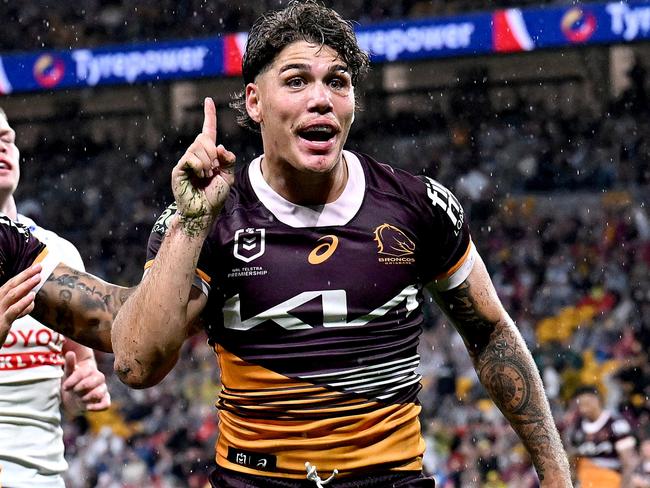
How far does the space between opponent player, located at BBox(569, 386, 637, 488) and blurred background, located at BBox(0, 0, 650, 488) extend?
10.6 inches

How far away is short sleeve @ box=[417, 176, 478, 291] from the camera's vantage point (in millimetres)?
3336

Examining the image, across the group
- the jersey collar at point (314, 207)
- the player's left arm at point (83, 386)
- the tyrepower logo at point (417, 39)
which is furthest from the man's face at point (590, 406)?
the tyrepower logo at point (417, 39)

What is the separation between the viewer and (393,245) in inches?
128

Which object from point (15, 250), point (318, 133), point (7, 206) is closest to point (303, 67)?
point (318, 133)

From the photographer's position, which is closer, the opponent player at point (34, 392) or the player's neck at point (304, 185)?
the player's neck at point (304, 185)

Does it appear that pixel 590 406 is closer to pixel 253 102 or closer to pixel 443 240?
pixel 443 240

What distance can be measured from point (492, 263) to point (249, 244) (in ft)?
40.4

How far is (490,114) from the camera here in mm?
18219

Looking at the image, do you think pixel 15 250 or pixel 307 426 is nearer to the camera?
pixel 307 426

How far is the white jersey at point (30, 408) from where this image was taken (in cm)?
451

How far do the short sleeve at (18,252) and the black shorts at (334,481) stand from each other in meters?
0.88

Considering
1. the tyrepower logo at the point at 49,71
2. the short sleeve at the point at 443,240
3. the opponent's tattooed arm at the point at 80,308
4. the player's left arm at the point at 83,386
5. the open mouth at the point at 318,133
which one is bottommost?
the tyrepower logo at the point at 49,71

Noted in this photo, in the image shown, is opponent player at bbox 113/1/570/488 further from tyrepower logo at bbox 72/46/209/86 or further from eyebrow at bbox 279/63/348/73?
tyrepower logo at bbox 72/46/209/86

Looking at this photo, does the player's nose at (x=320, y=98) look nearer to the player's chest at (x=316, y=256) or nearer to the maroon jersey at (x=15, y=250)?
the player's chest at (x=316, y=256)
